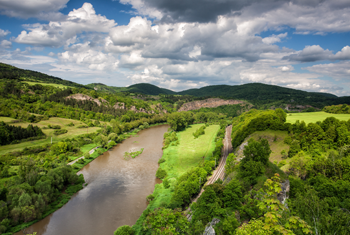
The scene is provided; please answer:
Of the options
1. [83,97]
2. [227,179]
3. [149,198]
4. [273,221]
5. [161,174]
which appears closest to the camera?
[273,221]

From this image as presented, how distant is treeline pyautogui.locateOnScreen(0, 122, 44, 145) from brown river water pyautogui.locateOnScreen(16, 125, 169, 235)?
24903mm

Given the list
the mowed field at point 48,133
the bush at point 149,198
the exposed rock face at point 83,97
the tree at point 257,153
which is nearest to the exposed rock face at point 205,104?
the exposed rock face at point 83,97

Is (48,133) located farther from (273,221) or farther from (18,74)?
(18,74)

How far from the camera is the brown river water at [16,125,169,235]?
25.8m

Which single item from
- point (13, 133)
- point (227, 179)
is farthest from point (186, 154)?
point (13, 133)

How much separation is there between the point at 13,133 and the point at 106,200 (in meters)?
42.4

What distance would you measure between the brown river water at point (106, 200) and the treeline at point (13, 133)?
24903mm

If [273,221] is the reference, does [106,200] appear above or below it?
below

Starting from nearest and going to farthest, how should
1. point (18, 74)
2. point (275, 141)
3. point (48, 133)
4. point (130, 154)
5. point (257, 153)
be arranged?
1. point (257, 153)
2. point (275, 141)
3. point (130, 154)
4. point (48, 133)
5. point (18, 74)

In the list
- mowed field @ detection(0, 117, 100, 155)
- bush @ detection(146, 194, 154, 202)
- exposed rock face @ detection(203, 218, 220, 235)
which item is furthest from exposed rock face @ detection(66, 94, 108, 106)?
exposed rock face @ detection(203, 218, 220, 235)

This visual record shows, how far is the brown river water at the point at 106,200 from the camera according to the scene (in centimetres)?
2577

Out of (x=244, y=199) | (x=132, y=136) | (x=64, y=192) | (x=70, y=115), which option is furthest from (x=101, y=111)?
(x=244, y=199)

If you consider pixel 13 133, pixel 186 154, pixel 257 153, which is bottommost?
pixel 186 154

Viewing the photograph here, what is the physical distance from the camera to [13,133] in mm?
51250
